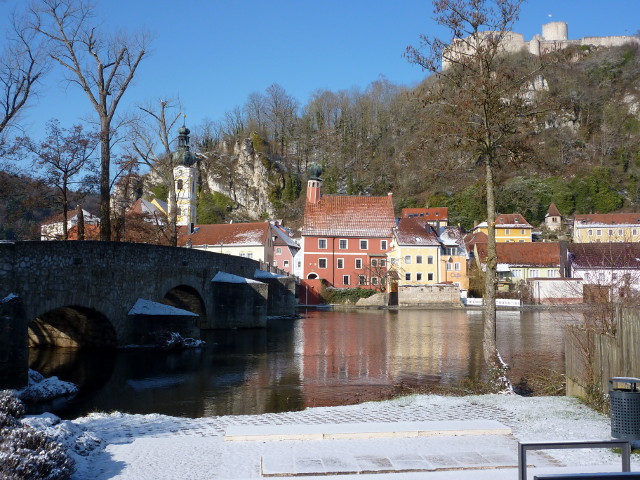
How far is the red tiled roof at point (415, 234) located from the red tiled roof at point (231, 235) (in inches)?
561

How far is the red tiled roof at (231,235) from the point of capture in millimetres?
67312

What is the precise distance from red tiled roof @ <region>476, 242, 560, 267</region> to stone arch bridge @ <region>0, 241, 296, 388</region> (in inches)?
1510

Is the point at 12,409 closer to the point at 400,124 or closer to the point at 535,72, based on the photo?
the point at 535,72

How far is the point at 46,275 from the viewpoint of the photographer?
1744cm

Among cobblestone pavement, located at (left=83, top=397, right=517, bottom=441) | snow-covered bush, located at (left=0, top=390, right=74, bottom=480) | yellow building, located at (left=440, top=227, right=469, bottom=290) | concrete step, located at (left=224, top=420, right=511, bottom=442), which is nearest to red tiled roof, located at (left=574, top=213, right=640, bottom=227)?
yellow building, located at (left=440, top=227, right=469, bottom=290)

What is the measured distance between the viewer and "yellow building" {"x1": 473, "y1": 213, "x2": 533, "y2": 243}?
3127 inches

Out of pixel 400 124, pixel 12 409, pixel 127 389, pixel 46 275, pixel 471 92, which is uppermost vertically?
pixel 400 124

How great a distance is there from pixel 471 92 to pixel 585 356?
6064 mm

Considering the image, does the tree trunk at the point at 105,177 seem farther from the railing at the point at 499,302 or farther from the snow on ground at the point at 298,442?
the railing at the point at 499,302

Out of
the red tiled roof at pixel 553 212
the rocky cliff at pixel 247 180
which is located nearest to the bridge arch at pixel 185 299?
the red tiled roof at pixel 553 212

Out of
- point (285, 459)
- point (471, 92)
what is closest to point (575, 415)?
point (285, 459)

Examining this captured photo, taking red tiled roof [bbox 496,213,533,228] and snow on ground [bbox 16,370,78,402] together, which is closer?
snow on ground [bbox 16,370,78,402]

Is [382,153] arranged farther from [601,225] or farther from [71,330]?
[71,330]

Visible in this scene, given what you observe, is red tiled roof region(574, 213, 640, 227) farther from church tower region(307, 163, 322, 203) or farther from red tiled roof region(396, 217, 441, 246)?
church tower region(307, 163, 322, 203)
